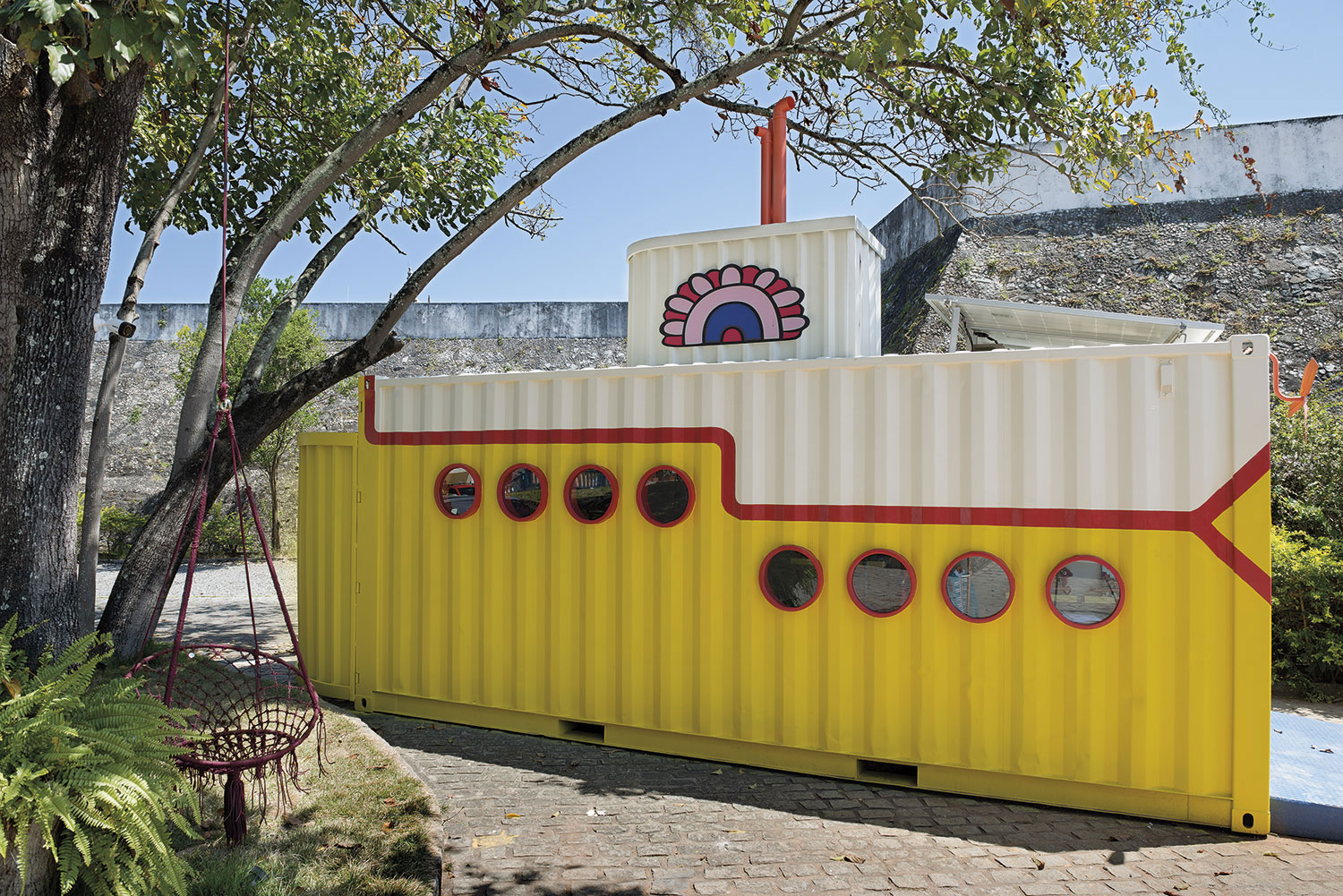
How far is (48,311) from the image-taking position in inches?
173

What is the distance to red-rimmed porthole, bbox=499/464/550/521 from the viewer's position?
6065 mm

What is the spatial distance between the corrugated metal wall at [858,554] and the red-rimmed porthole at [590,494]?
0.26 feet

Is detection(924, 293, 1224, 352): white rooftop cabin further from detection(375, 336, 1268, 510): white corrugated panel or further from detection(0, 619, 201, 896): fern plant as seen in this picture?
detection(0, 619, 201, 896): fern plant

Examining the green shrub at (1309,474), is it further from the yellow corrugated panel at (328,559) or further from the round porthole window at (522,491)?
the yellow corrugated panel at (328,559)

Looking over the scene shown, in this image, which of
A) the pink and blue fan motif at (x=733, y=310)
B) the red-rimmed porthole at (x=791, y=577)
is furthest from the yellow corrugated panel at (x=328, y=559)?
the red-rimmed porthole at (x=791, y=577)

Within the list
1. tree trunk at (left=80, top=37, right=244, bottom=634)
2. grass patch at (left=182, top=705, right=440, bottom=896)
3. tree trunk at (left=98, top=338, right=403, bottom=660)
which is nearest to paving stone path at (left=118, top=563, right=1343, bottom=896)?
grass patch at (left=182, top=705, right=440, bottom=896)

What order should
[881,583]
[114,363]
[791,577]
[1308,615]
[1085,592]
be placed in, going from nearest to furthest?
[1085,592] < [881,583] < [791,577] < [114,363] < [1308,615]

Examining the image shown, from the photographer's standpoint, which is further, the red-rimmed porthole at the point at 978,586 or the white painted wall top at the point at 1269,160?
the white painted wall top at the point at 1269,160

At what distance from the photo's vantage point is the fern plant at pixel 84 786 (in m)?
2.89

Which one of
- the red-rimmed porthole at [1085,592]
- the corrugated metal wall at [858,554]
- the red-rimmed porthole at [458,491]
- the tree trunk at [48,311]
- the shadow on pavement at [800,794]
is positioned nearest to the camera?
the tree trunk at [48,311]

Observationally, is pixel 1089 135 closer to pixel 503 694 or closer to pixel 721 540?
pixel 721 540

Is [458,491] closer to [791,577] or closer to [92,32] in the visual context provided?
[791,577]

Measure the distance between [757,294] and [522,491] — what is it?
2.33 m

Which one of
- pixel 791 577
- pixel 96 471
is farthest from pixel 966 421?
pixel 96 471
